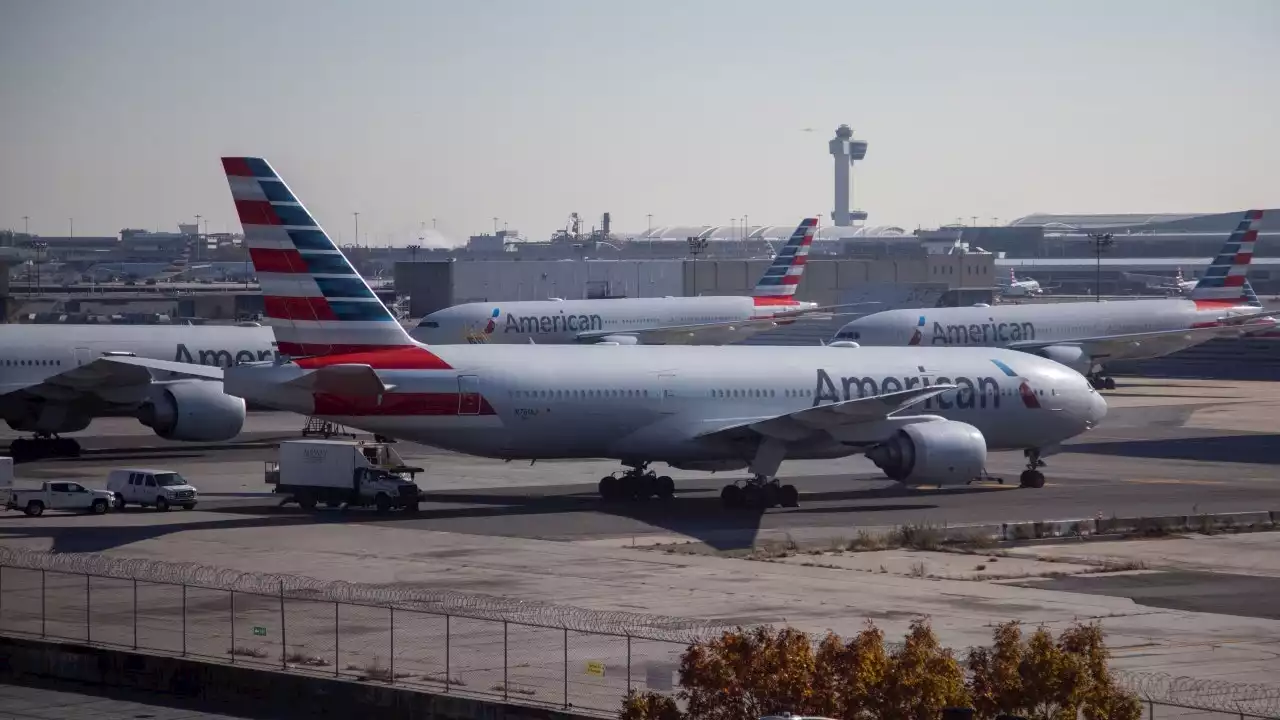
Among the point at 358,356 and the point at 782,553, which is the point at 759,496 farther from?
the point at 358,356

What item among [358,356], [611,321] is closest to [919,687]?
[358,356]

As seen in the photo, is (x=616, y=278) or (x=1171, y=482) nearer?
(x=1171, y=482)

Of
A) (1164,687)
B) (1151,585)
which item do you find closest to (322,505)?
(1151,585)

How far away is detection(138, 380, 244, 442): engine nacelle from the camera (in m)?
56.6

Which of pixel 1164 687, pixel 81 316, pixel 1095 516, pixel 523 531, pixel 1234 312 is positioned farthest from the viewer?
pixel 81 316

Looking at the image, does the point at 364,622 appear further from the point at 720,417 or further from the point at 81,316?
the point at 81,316

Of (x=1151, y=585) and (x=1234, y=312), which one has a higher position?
(x=1234, y=312)

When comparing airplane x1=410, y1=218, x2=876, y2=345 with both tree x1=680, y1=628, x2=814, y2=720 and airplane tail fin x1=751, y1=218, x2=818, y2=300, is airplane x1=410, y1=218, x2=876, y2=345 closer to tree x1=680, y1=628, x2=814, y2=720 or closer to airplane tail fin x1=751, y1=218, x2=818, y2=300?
airplane tail fin x1=751, y1=218, x2=818, y2=300

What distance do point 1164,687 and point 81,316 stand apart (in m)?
112

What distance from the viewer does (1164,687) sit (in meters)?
22.2

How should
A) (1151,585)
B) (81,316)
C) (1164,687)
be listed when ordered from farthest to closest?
(81,316)
(1151,585)
(1164,687)

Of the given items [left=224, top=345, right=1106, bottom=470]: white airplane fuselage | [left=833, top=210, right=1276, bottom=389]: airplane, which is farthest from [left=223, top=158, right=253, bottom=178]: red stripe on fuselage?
[left=833, top=210, right=1276, bottom=389]: airplane

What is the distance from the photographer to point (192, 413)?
2227 inches

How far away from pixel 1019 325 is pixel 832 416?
48.9 meters
